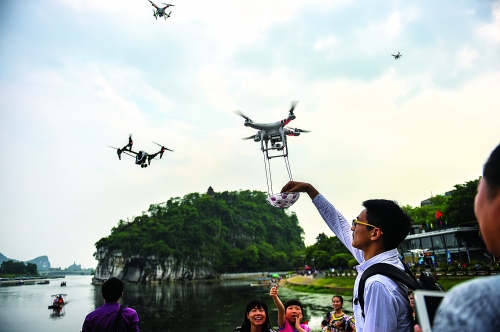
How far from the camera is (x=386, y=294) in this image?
1523 mm

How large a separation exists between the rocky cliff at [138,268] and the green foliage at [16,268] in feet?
134

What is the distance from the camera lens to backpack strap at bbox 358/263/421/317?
5.23 feet

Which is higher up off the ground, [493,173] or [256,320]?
[493,173]

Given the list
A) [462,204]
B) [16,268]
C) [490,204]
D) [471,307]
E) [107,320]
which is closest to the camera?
[471,307]

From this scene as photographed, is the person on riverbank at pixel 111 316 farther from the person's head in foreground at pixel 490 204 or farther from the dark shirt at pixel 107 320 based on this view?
the person's head in foreground at pixel 490 204

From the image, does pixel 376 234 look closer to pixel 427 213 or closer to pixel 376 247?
pixel 376 247

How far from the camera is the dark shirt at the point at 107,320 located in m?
3.34

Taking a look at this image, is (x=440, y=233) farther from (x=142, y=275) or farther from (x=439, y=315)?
(x=142, y=275)

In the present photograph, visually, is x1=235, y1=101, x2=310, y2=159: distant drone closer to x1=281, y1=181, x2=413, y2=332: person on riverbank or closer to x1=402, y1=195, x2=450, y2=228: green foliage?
x1=281, y1=181, x2=413, y2=332: person on riverbank

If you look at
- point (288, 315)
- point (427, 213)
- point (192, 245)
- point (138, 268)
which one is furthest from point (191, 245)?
point (288, 315)

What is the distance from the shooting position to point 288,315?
4.38m

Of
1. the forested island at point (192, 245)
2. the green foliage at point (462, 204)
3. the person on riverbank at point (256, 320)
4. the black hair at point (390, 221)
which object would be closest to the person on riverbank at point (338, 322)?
the person on riverbank at point (256, 320)

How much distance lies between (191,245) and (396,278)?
3186 inches

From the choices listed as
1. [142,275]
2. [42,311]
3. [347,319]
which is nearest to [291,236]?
[142,275]
